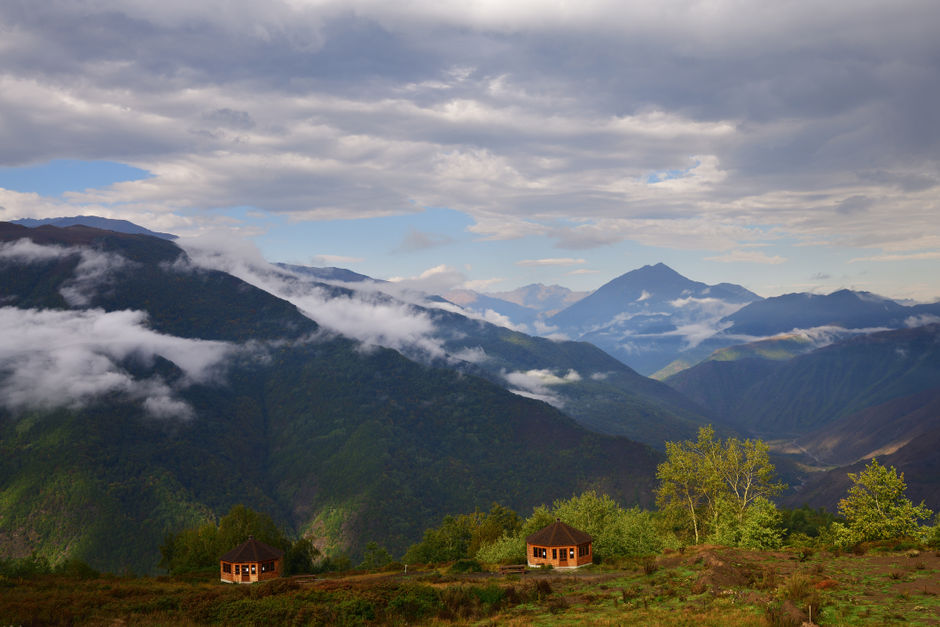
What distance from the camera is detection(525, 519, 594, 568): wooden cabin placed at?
263 feet

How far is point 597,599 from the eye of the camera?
5200 centimetres

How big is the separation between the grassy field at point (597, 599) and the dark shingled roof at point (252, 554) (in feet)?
96.0

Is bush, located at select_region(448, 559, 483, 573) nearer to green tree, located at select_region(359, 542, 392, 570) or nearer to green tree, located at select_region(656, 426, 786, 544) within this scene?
green tree, located at select_region(656, 426, 786, 544)

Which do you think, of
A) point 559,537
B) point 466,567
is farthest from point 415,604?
point 559,537

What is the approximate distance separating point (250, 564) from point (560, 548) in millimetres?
46263

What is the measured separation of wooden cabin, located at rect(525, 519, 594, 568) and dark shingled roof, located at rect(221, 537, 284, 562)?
40305mm

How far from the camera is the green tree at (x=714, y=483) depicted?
95750 millimetres

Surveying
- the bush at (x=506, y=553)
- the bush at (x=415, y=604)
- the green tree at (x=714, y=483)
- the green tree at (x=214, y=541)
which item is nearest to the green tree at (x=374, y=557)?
the green tree at (x=214, y=541)

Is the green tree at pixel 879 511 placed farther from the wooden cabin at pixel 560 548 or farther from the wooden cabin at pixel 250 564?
the wooden cabin at pixel 250 564

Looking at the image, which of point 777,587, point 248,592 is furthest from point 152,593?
point 777,587

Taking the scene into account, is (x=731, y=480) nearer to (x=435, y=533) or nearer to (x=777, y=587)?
(x=777, y=587)

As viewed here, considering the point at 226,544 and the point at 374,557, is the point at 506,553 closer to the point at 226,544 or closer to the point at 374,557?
the point at 226,544

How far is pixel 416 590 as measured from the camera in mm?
56719

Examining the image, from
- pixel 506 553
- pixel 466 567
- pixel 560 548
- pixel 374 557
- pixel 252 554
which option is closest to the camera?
pixel 560 548
